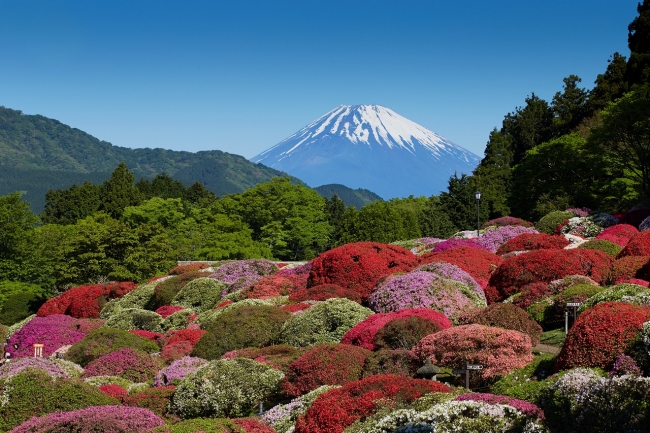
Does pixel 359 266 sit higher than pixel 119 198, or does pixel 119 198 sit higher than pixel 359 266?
pixel 119 198

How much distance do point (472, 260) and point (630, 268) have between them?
6.16 m

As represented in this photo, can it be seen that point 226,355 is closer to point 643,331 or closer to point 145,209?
point 643,331

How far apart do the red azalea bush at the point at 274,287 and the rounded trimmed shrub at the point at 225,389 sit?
1030cm

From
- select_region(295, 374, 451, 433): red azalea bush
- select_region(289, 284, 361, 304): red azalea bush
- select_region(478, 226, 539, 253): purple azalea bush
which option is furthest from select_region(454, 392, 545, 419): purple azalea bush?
select_region(478, 226, 539, 253): purple azalea bush

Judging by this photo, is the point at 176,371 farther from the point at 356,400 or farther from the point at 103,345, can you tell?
→ the point at 356,400

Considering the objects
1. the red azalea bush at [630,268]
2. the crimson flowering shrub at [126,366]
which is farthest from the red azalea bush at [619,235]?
the crimson flowering shrub at [126,366]

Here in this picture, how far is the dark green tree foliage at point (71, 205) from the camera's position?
80.5 metres

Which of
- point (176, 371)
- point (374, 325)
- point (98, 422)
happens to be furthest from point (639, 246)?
point (98, 422)

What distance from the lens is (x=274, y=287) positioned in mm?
24844

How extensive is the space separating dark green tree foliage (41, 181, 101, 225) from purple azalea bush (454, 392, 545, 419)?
75160 millimetres

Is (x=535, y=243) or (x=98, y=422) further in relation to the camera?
(x=535, y=243)

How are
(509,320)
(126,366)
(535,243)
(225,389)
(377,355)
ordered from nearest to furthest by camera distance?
1. (377,355)
2. (225,389)
3. (509,320)
4. (126,366)
5. (535,243)

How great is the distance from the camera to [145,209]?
71625mm

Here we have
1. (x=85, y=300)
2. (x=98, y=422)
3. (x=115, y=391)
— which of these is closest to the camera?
(x=98, y=422)
